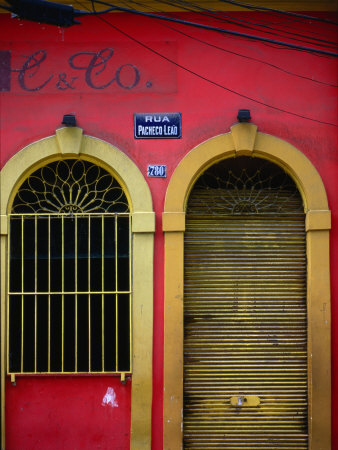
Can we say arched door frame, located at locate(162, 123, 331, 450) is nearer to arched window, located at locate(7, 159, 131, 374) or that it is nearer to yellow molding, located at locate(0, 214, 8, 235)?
arched window, located at locate(7, 159, 131, 374)

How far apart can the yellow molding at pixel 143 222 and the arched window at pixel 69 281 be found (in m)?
0.15

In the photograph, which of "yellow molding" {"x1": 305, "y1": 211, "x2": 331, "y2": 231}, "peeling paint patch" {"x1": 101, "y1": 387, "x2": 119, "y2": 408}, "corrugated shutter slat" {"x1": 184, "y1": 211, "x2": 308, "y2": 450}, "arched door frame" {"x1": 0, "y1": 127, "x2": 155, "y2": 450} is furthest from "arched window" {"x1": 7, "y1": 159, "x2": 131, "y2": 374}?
"yellow molding" {"x1": 305, "y1": 211, "x2": 331, "y2": 231}

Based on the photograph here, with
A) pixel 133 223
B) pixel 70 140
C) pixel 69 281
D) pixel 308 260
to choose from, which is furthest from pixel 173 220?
pixel 308 260

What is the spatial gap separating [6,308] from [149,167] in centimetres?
257

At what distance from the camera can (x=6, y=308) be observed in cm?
735

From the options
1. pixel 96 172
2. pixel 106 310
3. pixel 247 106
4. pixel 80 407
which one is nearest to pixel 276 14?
pixel 247 106

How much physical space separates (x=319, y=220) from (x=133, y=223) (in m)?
2.39

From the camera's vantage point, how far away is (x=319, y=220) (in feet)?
24.3

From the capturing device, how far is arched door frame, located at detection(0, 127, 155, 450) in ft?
23.7

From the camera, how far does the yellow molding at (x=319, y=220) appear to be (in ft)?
24.2

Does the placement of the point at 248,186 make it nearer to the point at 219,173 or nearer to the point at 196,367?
the point at 219,173

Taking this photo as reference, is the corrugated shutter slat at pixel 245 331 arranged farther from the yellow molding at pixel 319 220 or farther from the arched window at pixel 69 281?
the arched window at pixel 69 281

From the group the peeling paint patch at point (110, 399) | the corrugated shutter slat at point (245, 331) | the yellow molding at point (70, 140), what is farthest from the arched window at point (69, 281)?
the corrugated shutter slat at point (245, 331)

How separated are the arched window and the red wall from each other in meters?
0.66
